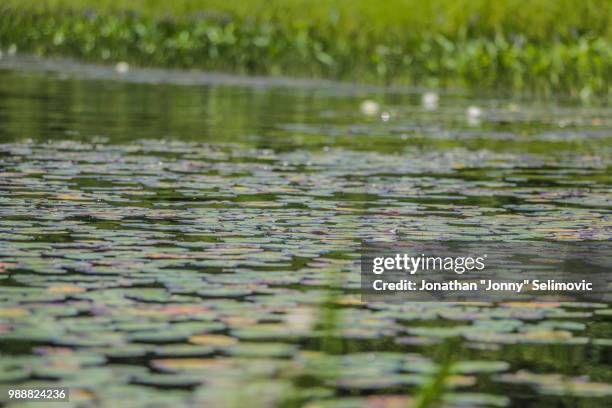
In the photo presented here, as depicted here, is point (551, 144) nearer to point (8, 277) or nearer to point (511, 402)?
point (8, 277)

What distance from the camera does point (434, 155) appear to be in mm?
17141

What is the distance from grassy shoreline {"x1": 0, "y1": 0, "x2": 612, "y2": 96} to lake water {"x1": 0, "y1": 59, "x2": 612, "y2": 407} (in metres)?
10.6

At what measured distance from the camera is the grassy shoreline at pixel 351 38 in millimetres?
31922

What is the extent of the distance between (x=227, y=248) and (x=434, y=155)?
780 centimetres

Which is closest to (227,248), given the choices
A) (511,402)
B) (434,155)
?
(511,402)

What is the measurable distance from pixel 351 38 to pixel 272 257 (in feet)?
89.5

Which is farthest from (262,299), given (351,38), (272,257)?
(351,38)

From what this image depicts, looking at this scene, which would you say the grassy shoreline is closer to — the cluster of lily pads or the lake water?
the lake water

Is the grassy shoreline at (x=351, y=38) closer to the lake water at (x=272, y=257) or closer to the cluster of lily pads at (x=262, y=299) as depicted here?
the lake water at (x=272, y=257)

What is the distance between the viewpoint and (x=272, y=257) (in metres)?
9.25

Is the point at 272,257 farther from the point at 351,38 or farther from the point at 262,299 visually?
the point at 351,38

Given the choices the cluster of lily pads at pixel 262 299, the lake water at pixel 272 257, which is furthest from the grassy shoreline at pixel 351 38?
the cluster of lily pads at pixel 262 299

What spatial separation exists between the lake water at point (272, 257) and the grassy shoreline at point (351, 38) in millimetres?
10561

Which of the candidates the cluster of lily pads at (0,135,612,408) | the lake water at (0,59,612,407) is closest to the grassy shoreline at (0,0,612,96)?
the lake water at (0,59,612,407)
